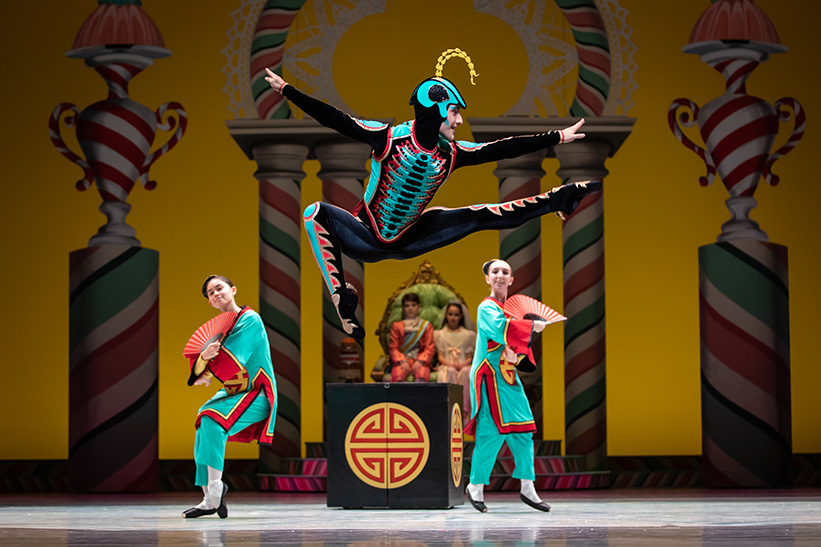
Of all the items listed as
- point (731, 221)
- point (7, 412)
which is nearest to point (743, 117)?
point (731, 221)

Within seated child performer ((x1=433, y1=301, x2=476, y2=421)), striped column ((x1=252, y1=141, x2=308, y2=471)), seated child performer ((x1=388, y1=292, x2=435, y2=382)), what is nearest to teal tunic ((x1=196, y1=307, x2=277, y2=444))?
seated child performer ((x1=388, y1=292, x2=435, y2=382))

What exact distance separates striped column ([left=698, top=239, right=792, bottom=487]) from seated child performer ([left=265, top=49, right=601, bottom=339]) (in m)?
4.94

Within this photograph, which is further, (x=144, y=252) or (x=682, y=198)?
(x=682, y=198)

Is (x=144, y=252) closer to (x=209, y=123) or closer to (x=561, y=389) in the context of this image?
(x=209, y=123)

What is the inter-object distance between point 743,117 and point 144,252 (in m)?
4.54

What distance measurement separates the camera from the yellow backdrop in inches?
420

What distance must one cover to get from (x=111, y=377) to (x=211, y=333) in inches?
111

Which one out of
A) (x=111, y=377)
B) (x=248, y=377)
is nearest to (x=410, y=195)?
(x=248, y=377)

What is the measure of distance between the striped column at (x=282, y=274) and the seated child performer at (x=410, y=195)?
5.18 meters

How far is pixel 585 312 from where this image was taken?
989 cm

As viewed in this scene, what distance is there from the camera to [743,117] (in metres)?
9.54

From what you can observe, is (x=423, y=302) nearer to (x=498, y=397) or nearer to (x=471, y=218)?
(x=498, y=397)

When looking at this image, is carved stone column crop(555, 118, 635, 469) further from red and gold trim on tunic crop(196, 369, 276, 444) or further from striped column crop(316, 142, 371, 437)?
red and gold trim on tunic crop(196, 369, 276, 444)

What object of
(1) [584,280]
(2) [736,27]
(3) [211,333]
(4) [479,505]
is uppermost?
(2) [736,27]
